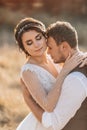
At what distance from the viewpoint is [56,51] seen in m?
5.37

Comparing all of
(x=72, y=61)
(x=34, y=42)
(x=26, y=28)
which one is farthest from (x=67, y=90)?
(x=26, y=28)

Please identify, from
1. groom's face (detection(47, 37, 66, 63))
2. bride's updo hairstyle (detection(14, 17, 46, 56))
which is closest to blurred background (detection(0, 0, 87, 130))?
bride's updo hairstyle (detection(14, 17, 46, 56))

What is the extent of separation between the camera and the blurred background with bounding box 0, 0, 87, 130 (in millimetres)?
10812

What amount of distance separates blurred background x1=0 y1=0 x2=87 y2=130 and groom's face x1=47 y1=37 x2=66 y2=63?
3.94 m

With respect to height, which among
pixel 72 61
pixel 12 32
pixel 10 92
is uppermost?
pixel 72 61

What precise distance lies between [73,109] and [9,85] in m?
8.25

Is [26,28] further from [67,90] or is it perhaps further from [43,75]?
[67,90]

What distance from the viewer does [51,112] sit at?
5.34m

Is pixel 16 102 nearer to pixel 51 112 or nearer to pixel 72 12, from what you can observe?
pixel 51 112

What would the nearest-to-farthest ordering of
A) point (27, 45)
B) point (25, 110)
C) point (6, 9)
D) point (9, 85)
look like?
point (27, 45) < point (25, 110) < point (9, 85) < point (6, 9)

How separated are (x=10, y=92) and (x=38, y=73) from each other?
23.0 feet

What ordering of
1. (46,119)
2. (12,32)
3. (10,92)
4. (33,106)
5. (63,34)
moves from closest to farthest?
(63,34) → (46,119) → (33,106) → (10,92) → (12,32)

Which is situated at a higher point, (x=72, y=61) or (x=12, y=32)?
(x=72, y=61)

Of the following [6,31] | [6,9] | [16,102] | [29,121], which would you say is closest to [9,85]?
[16,102]
